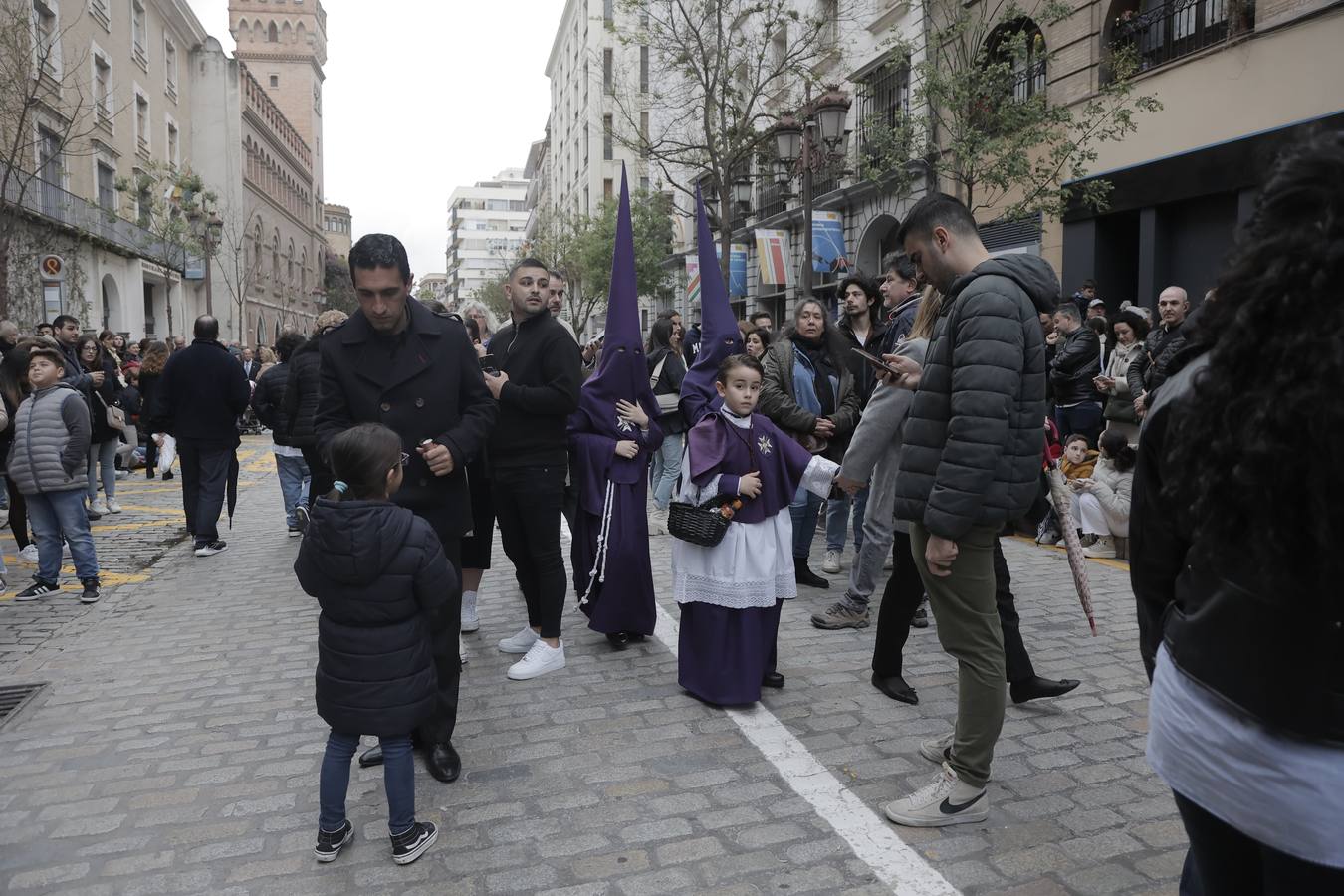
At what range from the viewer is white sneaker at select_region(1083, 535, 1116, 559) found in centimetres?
799

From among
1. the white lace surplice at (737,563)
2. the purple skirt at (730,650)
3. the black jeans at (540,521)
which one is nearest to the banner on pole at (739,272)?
the black jeans at (540,521)

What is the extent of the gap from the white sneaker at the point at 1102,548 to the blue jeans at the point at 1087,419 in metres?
1.87

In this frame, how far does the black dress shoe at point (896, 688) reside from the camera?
454 cm

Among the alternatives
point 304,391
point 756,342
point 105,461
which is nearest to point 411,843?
point 304,391

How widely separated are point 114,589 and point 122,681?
8.64 ft

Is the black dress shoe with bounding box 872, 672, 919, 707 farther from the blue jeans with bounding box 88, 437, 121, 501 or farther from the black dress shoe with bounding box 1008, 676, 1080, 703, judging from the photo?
the blue jeans with bounding box 88, 437, 121, 501

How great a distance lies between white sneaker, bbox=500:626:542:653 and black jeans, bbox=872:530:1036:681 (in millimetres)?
1986

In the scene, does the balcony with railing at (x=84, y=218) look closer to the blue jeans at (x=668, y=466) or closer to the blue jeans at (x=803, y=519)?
the blue jeans at (x=668, y=466)

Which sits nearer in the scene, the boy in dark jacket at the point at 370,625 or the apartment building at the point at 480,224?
the boy in dark jacket at the point at 370,625

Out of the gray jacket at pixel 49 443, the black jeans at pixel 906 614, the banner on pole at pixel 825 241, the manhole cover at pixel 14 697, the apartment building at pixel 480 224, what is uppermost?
the apartment building at pixel 480 224

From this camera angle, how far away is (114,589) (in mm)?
7418

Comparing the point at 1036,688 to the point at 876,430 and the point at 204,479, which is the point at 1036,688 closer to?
the point at 876,430

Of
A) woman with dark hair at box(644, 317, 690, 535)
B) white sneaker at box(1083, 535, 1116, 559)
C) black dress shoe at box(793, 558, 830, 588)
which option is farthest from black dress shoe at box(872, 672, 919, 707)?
woman with dark hair at box(644, 317, 690, 535)

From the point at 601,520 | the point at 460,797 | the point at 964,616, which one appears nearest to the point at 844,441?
the point at 601,520
